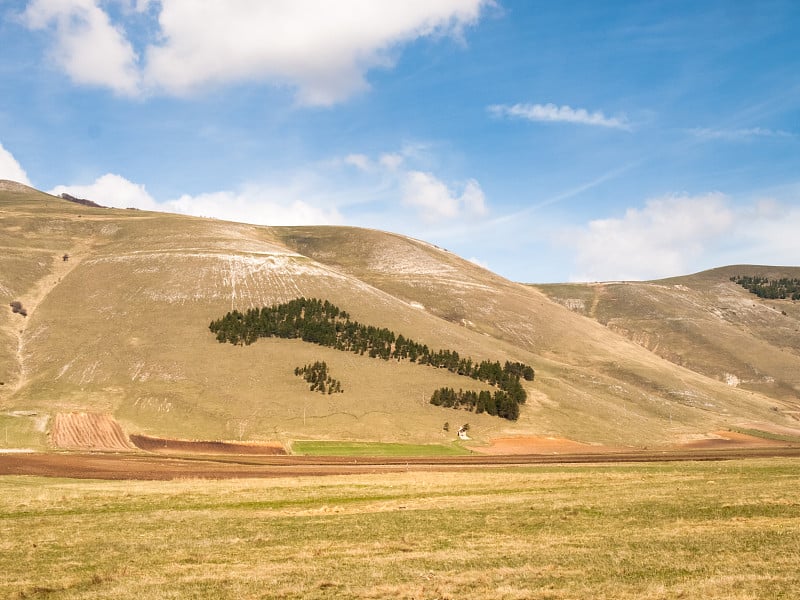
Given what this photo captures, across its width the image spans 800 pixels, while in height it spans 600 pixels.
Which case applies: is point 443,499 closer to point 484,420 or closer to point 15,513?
point 15,513

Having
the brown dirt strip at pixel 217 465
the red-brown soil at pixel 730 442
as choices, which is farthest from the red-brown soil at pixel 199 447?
the red-brown soil at pixel 730 442

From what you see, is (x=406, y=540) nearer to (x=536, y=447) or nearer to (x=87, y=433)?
(x=536, y=447)

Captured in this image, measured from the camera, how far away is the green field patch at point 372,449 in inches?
2532

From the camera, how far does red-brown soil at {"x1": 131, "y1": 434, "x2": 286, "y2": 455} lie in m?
63.3

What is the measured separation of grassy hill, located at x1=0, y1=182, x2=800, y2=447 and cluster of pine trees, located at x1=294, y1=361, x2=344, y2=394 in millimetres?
1392

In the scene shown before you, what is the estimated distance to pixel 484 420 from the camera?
82.4 metres

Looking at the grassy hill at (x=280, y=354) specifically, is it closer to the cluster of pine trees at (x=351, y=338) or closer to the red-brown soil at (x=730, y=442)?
the cluster of pine trees at (x=351, y=338)

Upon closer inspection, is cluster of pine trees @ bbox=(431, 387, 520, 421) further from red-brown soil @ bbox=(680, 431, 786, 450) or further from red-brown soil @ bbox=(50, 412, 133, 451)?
red-brown soil @ bbox=(50, 412, 133, 451)

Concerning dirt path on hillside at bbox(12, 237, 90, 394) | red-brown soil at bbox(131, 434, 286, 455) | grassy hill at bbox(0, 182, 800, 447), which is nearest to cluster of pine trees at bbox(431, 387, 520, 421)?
grassy hill at bbox(0, 182, 800, 447)

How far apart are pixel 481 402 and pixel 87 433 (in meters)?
51.0

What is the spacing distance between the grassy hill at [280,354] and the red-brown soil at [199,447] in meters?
2.18

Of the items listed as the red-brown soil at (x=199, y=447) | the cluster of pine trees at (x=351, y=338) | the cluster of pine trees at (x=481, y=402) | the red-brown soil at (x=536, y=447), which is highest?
the cluster of pine trees at (x=351, y=338)

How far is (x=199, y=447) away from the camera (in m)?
65.5

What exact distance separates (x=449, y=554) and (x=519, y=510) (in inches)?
328
